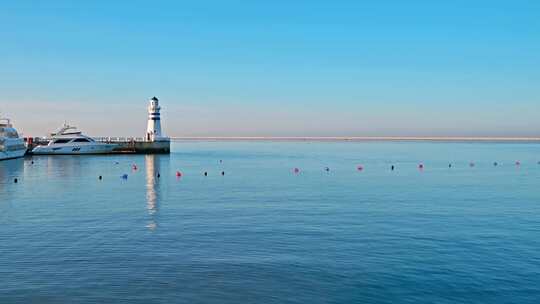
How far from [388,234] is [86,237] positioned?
17.2 meters

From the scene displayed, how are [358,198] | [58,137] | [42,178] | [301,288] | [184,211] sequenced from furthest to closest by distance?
[58,137] → [42,178] → [358,198] → [184,211] → [301,288]

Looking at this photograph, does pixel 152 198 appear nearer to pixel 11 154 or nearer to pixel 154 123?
pixel 11 154

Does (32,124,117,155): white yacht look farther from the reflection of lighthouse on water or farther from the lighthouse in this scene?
the reflection of lighthouse on water

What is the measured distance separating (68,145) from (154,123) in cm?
2307

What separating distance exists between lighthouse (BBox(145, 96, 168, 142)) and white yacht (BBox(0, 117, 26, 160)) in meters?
33.0

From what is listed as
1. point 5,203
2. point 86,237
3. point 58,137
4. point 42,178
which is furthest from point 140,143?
point 86,237

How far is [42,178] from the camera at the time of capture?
6762 cm

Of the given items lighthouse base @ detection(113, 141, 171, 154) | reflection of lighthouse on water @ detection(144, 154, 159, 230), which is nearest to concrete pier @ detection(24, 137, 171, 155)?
lighthouse base @ detection(113, 141, 171, 154)

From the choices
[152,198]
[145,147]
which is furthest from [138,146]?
[152,198]

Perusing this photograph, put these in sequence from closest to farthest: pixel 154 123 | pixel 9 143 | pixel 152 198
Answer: pixel 152 198
pixel 9 143
pixel 154 123

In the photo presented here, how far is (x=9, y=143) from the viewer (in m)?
108

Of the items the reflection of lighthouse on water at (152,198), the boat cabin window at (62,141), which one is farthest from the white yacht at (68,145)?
the reflection of lighthouse on water at (152,198)

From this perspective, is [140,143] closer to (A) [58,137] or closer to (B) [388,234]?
(A) [58,137]

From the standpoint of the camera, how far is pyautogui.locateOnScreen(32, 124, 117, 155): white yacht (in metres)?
132
